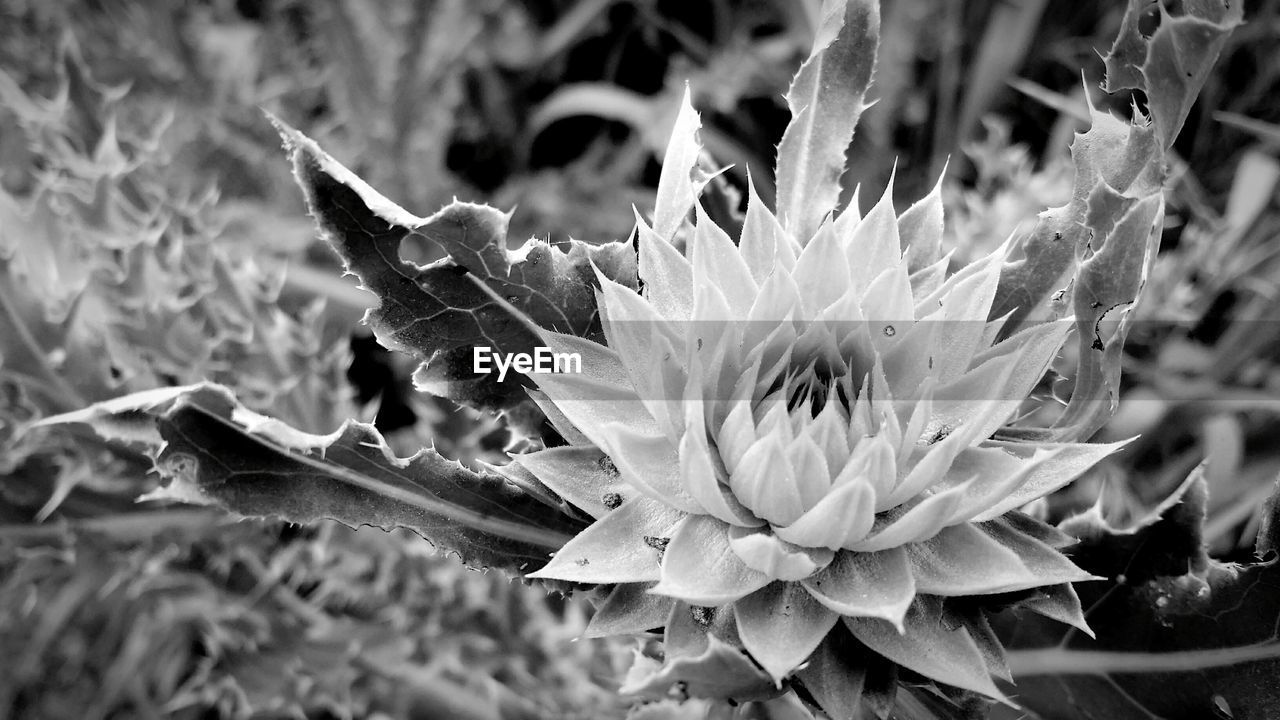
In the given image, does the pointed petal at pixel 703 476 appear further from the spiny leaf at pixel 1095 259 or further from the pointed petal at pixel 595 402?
the spiny leaf at pixel 1095 259

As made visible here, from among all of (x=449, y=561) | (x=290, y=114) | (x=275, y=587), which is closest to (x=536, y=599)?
(x=449, y=561)

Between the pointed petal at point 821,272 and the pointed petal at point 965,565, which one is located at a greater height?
the pointed petal at point 821,272

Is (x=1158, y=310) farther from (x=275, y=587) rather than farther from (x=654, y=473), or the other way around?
(x=275, y=587)

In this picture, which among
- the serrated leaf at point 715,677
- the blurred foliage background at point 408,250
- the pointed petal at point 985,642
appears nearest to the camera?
the serrated leaf at point 715,677

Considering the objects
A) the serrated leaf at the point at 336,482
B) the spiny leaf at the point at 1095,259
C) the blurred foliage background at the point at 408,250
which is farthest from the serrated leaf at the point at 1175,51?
the serrated leaf at the point at 336,482

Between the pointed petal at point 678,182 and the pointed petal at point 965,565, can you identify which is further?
the pointed petal at point 678,182

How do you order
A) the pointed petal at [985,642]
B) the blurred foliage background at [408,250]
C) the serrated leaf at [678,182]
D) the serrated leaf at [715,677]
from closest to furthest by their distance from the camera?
the serrated leaf at [715,677]
the pointed petal at [985,642]
the serrated leaf at [678,182]
the blurred foliage background at [408,250]

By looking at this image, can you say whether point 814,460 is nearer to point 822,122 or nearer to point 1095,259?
point 1095,259
